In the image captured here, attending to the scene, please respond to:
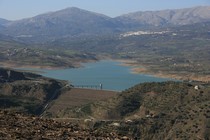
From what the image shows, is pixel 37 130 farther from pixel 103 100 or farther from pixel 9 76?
pixel 9 76

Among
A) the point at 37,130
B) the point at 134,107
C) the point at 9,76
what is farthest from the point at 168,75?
the point at 37,130

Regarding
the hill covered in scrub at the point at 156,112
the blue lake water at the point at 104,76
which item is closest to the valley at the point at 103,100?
the hill covered in scrub at the point at 156,112

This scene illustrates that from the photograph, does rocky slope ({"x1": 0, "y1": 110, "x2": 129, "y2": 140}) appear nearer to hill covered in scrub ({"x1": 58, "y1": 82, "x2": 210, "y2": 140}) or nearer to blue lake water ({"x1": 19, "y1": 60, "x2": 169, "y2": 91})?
hill covered in scrub ({"x1": 58, "y1": 82, "x2": 210, "y2": 140})

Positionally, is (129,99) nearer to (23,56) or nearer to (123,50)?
(23,56)

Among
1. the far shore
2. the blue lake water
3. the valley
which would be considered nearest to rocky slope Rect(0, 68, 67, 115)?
the valley

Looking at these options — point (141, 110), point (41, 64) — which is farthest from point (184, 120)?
point (41, 64)
